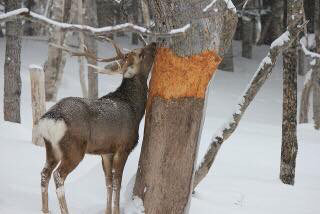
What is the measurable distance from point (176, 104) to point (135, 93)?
73 cm

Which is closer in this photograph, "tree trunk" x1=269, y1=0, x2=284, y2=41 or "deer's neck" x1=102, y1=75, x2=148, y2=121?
"deer's neck" x1=102, y1=75, x2=148, y2=121

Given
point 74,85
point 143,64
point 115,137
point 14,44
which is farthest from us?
point 74,85

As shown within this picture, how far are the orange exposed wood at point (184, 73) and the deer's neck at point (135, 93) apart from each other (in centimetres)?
57

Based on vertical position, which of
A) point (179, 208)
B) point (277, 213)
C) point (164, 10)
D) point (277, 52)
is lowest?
point (277, 213)

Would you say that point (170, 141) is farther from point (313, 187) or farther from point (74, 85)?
point (74, 85)

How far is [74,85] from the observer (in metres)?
16.7

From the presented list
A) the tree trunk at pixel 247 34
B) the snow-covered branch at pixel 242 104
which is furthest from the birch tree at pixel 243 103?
the tree trunk at pixel 247 34

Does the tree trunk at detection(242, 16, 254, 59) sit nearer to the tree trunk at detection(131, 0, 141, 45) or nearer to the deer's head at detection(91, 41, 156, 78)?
the tree trunk at detection(131, 0, 141, 45)

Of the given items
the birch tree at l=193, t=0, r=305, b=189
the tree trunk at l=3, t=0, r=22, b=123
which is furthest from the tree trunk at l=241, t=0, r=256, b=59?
the birch tree at l=193, t=0, r=305, b=189

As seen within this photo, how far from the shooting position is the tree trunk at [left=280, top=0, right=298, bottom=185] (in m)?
7.96

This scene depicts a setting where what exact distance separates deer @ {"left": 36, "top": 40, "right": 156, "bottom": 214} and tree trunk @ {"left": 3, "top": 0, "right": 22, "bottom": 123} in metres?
5.70

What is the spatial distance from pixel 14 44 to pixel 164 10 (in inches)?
261

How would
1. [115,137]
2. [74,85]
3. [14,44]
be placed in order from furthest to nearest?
[74,85] < [14,44] < [115,137]

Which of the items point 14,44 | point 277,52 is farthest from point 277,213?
point 14,44
